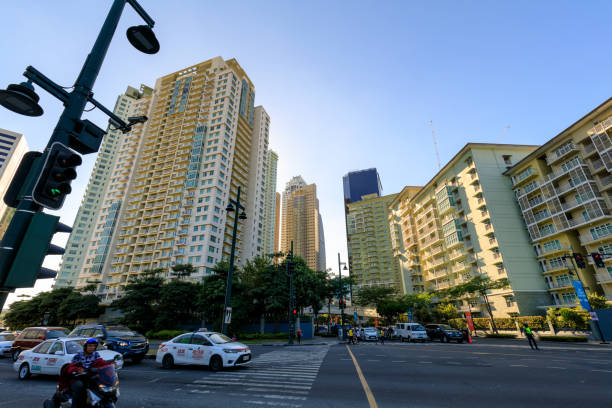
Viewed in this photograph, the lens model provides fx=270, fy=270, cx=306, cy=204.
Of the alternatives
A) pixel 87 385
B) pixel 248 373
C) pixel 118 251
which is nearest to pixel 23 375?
pixel 248 373

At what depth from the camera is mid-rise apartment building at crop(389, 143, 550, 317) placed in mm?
41438

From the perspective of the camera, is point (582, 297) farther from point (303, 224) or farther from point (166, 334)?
point (303, 224)

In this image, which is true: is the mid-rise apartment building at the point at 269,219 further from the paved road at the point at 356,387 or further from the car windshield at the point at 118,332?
the paved road at the point at 356,387

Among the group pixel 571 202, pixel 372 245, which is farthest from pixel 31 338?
pixel 372 245

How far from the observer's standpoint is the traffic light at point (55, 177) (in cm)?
351

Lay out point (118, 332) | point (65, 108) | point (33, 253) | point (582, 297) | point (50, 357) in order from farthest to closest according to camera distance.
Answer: point (582, 297) < point (118, 332) < point (50, 357) < point (65, 108) < point (33, 253)

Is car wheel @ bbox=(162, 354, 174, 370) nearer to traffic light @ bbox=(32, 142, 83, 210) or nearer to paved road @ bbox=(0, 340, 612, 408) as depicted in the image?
paved road @ bbox=(0, 340, 612, 408)

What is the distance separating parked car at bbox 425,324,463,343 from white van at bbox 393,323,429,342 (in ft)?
2.68

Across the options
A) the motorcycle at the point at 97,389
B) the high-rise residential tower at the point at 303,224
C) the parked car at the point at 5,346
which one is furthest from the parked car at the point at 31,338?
the high-rise residential tower at the point at 303,224

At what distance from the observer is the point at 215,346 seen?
11.5 metres

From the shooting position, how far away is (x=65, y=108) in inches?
163

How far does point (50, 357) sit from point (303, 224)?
6213 inches

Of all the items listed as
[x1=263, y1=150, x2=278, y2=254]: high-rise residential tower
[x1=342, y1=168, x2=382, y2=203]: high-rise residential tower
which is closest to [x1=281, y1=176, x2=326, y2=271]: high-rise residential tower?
[x1=342, y1=168, x2=382, y2=203]: high-rise residential tower

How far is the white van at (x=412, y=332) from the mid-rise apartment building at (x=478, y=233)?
1954cm
